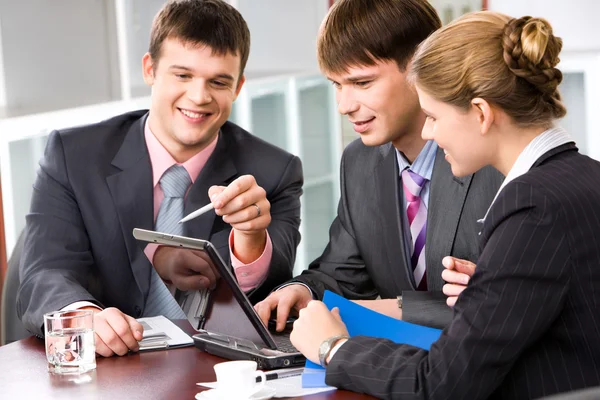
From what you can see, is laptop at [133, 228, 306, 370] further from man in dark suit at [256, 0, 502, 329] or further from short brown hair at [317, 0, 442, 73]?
short brown hair at [317, 0, 442, 73]

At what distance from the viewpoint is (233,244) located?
2227 mm

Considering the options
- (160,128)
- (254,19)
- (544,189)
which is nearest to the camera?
(544,189)

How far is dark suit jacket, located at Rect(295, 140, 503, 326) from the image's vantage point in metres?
2.09

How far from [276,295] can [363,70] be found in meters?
0.59

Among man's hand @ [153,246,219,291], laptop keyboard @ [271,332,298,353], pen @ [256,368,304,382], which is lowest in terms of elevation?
pen @ [256,368,304,382]

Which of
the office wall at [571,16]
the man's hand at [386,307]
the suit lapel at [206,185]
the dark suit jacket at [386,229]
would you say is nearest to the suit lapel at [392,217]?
the dark suit jacket at [386,229]

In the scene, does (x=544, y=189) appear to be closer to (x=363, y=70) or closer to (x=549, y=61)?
(x=549, y=61)

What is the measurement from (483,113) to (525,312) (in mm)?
381

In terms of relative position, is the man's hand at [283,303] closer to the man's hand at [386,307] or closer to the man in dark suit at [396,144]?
the man in dark suit at [396,144]

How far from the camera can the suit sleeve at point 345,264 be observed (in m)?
2.33

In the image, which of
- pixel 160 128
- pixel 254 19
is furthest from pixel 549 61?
pixel 254 19

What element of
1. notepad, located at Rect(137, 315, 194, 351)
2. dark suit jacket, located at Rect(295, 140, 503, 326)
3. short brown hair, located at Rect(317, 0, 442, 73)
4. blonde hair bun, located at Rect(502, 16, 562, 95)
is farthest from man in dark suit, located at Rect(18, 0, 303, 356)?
blonde hair bun, located at Rect(502, 16, 562, 95)

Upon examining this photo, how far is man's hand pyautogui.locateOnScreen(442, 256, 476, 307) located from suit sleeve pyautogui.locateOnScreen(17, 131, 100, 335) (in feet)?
2.62

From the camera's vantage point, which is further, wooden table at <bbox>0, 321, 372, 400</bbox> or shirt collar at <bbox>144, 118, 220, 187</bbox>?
shirt collar at <bbox>144, 118, 220, 187</bbox>
